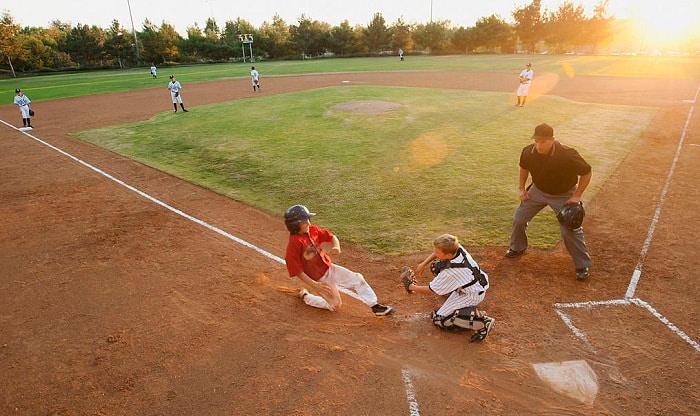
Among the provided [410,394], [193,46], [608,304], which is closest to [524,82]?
[608,304]

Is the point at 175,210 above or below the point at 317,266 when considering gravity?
below

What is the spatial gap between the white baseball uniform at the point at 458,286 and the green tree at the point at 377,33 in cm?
9197

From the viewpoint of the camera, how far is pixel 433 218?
9117 mm

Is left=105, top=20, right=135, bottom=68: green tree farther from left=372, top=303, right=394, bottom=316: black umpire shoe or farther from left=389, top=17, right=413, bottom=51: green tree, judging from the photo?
left=372, top=303, right=394, bottom=316: black umpire shoe

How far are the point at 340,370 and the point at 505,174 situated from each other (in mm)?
8640

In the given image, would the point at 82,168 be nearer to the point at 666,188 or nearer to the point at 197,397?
the point at 197,397

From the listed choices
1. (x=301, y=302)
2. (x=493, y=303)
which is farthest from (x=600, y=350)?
(x=301, y=302)

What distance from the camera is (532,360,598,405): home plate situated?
4.59 metres

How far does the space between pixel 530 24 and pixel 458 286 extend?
98.0m

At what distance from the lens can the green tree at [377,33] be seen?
3499 inches

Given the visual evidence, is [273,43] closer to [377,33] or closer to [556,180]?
[377,33]

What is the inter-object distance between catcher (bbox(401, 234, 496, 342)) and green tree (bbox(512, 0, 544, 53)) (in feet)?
320

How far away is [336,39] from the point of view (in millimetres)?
89062

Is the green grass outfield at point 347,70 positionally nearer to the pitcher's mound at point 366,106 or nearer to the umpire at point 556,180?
the pitcher's mound at point 366,106
